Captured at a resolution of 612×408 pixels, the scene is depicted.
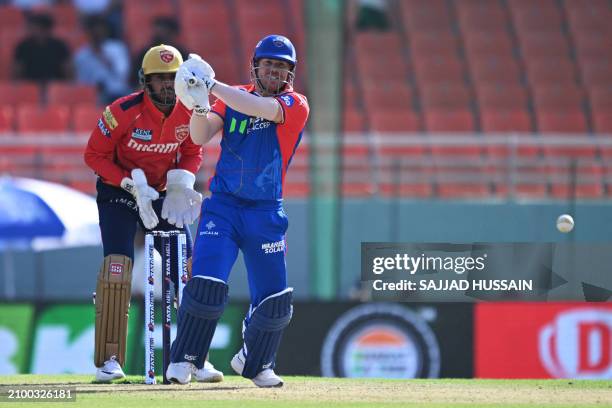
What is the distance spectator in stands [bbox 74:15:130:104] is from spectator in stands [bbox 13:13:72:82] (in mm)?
201

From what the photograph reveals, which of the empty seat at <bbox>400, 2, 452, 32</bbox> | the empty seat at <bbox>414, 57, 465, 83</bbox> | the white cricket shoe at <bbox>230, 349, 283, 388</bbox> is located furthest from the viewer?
the empty seat at <bbox>400, 2, 452, 32</bbox>

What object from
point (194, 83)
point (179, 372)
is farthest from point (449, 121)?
point (194, 83)

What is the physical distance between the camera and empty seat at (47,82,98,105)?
613 inches

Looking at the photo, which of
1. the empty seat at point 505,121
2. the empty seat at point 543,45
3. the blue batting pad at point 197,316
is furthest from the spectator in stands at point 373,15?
the blue batting pad at point 197,316

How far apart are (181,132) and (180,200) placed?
40 cm

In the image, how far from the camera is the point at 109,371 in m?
7.49

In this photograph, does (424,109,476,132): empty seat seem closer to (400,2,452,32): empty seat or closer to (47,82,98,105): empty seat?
(400,2,452,32): empty seat

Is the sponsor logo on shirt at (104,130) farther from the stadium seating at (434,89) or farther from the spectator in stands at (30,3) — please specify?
the spectator in stands at (30,3)

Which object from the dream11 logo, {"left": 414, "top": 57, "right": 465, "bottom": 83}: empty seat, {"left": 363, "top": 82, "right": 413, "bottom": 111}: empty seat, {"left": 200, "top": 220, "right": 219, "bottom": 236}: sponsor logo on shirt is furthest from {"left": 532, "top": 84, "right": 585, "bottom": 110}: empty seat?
{"left": 200, "top": 220, "right": 219, "bottom": 236}: sponsor logo on shirt

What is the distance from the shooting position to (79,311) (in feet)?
32.6

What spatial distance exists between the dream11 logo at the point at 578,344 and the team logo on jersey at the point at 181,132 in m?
3.48

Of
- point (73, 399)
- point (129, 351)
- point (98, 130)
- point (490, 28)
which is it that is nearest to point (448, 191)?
point (490, 28)

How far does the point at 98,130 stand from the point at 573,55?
11.2m

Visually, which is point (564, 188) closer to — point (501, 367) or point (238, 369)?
point (501, 367)
